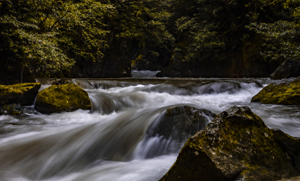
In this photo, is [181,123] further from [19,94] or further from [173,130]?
[19,94]

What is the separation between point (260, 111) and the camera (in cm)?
508

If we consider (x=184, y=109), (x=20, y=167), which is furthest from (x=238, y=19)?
(x=20, y=167)

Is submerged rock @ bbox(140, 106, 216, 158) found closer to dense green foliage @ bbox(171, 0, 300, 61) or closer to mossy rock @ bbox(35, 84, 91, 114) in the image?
mossy rock @ bbox(35, 84, 91, 114)

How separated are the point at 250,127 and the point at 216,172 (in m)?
0.66

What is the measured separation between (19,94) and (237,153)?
5401 millimetres

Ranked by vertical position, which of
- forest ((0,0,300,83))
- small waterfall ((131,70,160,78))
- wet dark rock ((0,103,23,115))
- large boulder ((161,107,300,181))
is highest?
forest ((0,0,300,83))

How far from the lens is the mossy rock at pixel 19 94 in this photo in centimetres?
481

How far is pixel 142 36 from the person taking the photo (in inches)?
636

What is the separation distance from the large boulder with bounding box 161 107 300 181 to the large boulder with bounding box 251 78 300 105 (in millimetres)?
4462

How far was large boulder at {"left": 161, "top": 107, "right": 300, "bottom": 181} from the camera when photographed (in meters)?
1.47

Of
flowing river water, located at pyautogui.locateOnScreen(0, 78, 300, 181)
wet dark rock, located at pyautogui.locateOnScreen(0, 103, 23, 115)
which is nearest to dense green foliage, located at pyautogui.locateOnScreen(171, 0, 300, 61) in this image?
flowing river water, located at pyautogui.locateOnScreen(0, 78, 300, 181)

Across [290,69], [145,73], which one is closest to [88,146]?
[290,69]

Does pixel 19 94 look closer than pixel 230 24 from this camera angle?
Yes

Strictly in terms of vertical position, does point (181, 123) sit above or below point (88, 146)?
above
